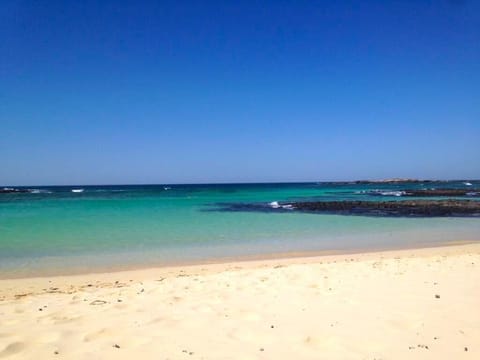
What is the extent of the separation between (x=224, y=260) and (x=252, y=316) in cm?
588

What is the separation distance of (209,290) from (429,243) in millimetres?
10574

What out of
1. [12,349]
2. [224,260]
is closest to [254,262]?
[224,260]

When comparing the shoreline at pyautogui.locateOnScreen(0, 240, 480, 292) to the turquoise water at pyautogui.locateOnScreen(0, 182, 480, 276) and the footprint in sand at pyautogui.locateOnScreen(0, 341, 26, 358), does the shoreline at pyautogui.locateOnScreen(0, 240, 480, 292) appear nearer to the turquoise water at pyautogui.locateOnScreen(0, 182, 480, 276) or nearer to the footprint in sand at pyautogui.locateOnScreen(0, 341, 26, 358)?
the turquoise water at pyautogui.locateOnScreen(0, 182, 480, 276)

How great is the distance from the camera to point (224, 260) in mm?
11031

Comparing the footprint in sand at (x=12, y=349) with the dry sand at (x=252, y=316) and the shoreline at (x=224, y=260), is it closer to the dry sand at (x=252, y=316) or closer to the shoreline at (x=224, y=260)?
the dry sand at (x=252, y=316)

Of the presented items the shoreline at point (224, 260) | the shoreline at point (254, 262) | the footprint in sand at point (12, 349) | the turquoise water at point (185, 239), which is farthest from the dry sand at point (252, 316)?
the turquoise water at point (185, 239)

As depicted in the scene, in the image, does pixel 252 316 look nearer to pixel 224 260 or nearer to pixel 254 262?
pixel 254 262

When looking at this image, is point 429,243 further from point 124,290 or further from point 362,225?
point 124,290

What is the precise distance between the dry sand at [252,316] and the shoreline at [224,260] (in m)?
0.86

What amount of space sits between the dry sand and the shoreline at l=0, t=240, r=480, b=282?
2.83 ft

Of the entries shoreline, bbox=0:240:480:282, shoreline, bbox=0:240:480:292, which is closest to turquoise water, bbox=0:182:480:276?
shoreline, bbox=0:240:480:282

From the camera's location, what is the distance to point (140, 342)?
4293mm

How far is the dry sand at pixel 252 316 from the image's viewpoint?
13.5 ft

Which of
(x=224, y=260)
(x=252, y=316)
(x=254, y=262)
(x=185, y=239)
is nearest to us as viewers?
(x=252, y=316)
